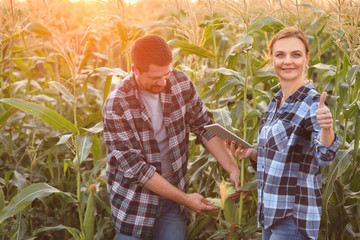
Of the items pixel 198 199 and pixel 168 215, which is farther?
pixel 168 215

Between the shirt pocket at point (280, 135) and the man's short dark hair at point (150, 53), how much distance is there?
0.71m

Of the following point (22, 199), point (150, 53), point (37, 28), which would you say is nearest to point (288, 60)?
point (150, 53)

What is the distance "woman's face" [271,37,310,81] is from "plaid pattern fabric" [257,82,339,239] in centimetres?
8

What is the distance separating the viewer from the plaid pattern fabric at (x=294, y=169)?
2.12 metres

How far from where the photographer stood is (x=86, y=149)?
9.98 feet

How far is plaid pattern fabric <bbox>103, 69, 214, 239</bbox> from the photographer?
2.55m

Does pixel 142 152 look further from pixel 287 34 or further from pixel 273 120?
pixel 287 34

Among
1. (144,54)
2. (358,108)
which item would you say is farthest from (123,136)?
(358,108)

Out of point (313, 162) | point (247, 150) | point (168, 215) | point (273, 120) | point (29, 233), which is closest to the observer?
point (313, 162)

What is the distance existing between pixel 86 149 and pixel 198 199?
0.93m

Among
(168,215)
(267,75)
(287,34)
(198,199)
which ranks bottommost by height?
(168,215)

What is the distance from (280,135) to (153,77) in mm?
792

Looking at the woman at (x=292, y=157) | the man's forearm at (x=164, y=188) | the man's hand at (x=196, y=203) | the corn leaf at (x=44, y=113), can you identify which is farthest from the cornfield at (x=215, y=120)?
the woman at (x=292, y=157)

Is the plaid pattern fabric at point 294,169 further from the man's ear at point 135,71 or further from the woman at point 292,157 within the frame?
the man's ear at point 135,71
